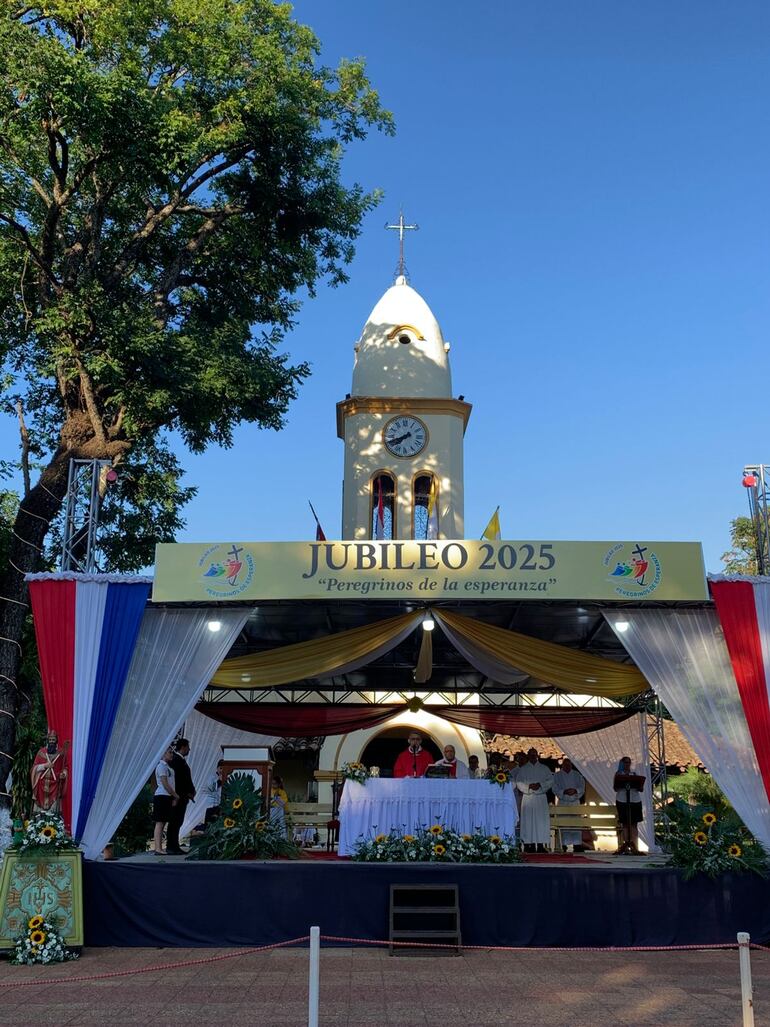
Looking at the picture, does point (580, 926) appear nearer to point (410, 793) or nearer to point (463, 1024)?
point (410, 793)

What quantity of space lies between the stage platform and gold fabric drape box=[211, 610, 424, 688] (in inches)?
97.0

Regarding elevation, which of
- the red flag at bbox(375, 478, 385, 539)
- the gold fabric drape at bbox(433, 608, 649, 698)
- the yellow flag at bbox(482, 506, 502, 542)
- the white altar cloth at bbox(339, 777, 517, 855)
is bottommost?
the white altar cloth at bbox(339, 777, 517, 855)

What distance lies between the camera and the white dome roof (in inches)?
926

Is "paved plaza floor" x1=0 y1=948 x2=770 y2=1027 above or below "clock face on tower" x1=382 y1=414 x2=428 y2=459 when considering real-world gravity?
below

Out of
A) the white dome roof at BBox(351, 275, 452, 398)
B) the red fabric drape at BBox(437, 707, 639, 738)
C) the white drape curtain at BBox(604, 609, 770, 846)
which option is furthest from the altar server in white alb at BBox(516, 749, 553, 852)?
the white dome roof at BBox(351, 275, 452, 398)

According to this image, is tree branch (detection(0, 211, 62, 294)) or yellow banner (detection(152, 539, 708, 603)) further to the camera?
tree branch (detection(0, 211, 62, 294))

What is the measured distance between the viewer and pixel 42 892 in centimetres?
861

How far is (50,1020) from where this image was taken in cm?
638

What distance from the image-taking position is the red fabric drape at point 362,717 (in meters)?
15.2

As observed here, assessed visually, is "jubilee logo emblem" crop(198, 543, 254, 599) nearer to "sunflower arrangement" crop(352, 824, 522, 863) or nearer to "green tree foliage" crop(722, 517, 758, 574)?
"sunflower arrangement" crop(352, 824, 522, 863)

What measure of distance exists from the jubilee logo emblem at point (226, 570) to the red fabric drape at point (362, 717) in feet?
18.2

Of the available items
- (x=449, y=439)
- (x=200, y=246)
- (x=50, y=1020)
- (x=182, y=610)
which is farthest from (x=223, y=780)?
(x=449, y=439)

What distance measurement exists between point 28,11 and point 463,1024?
16070 mm

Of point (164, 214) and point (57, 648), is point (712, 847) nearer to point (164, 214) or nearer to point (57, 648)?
point (57, 648)
